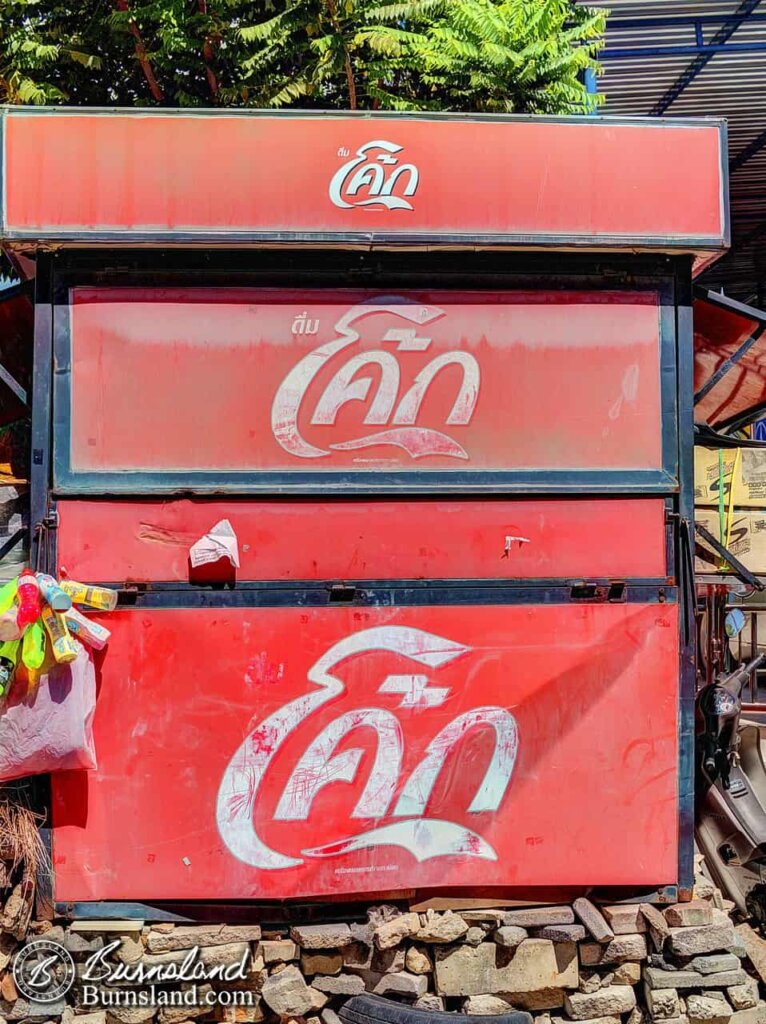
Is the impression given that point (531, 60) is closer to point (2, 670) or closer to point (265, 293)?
point (265, 293)

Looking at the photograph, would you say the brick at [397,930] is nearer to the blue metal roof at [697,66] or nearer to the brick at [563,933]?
the brick at [563,933]

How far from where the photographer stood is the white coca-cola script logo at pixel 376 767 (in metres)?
4.63

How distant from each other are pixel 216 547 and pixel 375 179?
213 centimetres

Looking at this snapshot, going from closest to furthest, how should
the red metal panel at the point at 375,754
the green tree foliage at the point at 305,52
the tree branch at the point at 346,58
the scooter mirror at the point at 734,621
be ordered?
the red metal panel at the point at 375,754
the scooter mirror at the point at 734,621
the tree branch at the point at 346,58
the green tree foliage at the point at 305,52

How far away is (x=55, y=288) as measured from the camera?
4.62 metres

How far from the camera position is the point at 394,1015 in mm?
4531

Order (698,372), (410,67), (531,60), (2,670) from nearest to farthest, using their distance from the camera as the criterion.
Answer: (2,670) → (698,372) → (531,60) → (410,67)

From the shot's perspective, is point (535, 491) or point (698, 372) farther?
point (698, 372)

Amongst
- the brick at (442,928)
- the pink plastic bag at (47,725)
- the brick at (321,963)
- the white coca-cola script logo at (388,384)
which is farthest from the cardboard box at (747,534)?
the pink plastic bag at (47,725)

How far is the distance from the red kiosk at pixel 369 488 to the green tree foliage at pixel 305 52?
3.27 metres

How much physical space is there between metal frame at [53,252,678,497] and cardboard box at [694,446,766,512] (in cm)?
186

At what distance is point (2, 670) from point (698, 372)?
Answer: 4.49 m

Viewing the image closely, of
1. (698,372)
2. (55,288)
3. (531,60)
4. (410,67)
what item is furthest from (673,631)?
(410,67)

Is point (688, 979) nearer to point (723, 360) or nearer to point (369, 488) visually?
point (369, 488)
